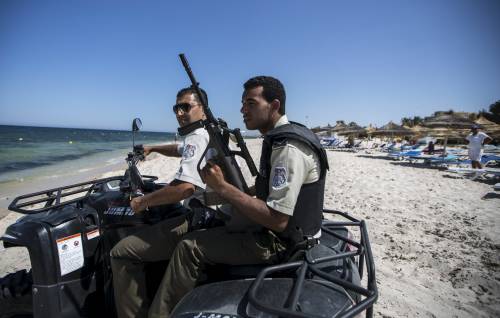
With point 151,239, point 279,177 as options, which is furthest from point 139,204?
point 279,177

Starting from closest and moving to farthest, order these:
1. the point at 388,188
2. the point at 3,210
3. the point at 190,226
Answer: the point at 190,226 < the point at 3,210 < the point at 388,188

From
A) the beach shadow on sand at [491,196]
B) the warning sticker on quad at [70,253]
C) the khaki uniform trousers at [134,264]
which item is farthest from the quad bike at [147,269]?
the beach shadow on sand at [491,196]

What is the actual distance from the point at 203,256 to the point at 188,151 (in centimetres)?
82

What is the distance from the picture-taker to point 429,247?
459 centimetres

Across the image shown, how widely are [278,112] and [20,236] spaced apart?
1.96m

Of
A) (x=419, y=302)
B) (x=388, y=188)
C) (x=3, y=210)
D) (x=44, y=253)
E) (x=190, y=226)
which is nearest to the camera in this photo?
(x=44, y=253)

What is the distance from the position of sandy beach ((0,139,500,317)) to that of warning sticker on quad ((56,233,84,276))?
9.16ft

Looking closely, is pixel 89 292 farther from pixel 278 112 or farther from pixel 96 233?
pixel 278 112

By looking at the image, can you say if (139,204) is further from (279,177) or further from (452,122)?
(452,122)

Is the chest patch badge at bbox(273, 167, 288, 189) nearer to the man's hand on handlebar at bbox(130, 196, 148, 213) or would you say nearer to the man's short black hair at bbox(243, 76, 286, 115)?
the man's short black hair at bbox(243, 76, 286, 115)

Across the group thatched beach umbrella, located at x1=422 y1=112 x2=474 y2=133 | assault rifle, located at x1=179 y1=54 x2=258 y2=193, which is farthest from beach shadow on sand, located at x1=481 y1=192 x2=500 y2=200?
thatched beach umbrella, located at x1=422 y1=112 x2=474 y2=133

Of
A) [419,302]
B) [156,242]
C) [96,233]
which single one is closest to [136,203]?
[156,242]

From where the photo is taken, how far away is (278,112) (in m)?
2.13

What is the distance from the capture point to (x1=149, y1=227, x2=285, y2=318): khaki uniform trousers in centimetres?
173
